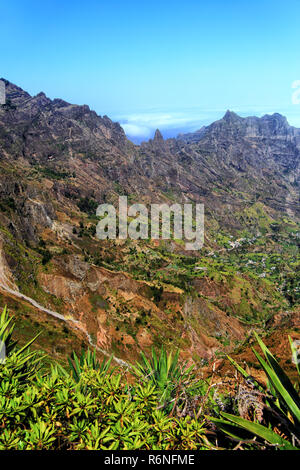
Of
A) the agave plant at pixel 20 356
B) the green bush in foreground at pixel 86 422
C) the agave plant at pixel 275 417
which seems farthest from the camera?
the agave plant at pixel 20 356

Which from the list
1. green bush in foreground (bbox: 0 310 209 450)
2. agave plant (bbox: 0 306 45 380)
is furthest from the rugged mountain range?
green bush in foreground (bbox: 0 310 209 450)

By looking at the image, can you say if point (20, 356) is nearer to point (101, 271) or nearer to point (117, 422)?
point (117, 422)

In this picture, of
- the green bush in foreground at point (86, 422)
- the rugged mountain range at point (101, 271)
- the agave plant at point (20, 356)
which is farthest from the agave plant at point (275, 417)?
the rugged mountain range at point (101, 271)

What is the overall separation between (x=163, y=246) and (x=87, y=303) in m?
77.3

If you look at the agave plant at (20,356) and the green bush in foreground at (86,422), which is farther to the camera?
the agave plant at (20,356)

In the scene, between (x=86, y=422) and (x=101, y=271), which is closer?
(x=86, y=422)

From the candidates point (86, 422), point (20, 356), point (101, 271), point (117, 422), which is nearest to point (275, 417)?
point (117, 422)

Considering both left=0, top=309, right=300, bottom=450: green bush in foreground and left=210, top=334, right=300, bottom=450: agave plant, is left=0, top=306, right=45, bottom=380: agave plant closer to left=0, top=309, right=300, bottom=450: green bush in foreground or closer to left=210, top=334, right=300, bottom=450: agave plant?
left=0, top=309, right=300, bottom=450: green bush in foreground

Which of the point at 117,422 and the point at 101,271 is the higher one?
the point at 117,422

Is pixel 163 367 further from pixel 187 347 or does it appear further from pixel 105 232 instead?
pixel 105 232

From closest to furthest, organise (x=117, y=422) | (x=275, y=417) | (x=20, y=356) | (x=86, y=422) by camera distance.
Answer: (x=117, y=422)
(x=86, y=422)
(x=275, y=417)
(x=20, y=356)

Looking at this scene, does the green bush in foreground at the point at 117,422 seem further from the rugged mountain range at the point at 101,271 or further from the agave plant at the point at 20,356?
the rugged mountain range at the point at 101,271

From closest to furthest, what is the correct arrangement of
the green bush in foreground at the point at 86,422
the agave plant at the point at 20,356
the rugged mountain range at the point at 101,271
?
the green bush in foreground at the point at 86,422 < the agave plant at the point at 20,356 < the rugged mountain range at the point at 101,271
